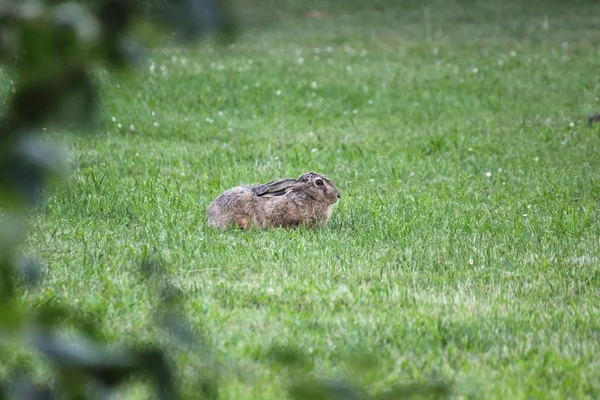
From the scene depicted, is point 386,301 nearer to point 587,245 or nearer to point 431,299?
point 431,299

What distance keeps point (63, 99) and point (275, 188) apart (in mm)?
6347

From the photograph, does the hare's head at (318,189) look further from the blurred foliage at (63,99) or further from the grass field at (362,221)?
the blurred foliage at (63,99)

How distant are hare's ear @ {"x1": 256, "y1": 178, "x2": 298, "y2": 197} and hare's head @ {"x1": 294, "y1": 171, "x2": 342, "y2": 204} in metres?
0.08

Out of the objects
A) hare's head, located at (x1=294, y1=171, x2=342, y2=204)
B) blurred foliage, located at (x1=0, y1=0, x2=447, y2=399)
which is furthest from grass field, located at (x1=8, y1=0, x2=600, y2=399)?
hare's head, located at (x1=294, y1=171, x2=342, y2=204)

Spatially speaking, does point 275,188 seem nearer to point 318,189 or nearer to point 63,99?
point 318,189

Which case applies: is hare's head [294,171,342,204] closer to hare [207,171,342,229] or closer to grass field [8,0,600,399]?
hare [207,171,342,229]

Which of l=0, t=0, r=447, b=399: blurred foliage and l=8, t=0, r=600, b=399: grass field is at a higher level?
l=0, t=0, r=447, b=399: blurred foliage

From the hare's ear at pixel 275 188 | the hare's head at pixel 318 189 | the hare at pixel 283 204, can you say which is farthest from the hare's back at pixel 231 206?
the hare's head at pixel 318 189

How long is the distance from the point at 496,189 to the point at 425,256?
374 centimetres

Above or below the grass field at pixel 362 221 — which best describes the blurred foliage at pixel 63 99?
above

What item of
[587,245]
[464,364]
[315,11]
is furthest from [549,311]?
[315,11]

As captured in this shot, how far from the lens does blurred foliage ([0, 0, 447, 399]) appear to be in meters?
1.38

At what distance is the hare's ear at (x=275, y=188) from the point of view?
303 inches

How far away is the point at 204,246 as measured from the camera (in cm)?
675
